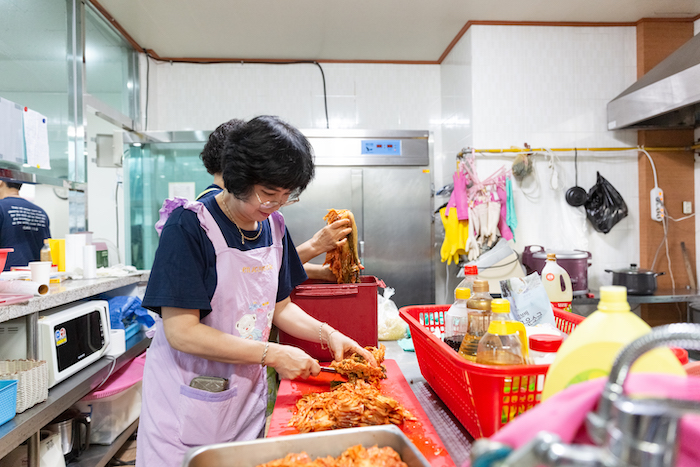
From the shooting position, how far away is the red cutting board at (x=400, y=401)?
3.09ft

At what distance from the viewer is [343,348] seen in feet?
4.66

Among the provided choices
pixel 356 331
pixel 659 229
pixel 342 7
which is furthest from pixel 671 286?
pixel 342 7

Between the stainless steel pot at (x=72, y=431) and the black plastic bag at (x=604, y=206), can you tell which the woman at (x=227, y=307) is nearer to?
the stainless steel pot at (x=72, y=431)

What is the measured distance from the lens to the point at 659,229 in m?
3.66

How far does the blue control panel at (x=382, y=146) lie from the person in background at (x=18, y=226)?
8.53ft

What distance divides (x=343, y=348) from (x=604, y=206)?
124 inches

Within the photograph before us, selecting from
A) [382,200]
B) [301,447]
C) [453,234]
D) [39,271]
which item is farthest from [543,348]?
[382,200]

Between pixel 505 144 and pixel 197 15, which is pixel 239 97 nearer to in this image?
pixel 197 15

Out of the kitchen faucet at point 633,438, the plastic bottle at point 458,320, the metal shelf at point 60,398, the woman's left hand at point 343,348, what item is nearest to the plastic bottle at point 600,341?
the kitchen faucet at point 633,438

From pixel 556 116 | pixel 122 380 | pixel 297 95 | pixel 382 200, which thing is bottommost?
pixel 122 380

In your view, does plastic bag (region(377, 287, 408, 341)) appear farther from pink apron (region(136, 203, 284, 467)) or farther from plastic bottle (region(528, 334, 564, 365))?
plastic bottle (region(528, 334, 564, 365))

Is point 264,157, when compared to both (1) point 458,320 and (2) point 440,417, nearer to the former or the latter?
(1) point 458,320

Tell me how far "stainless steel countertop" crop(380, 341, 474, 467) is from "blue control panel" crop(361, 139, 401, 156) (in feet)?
8.66

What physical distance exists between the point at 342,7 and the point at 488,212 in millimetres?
2032
